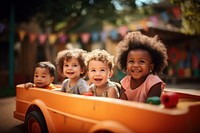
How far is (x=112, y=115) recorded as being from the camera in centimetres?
221

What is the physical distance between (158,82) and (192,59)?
13.7 meters

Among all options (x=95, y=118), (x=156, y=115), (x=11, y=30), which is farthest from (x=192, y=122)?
(x=11, y=30)

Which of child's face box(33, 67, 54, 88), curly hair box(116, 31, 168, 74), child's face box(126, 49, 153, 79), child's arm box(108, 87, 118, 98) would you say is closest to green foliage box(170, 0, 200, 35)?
curly hair box(116, 31, 168, 74)

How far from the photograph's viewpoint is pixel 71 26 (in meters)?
16.3

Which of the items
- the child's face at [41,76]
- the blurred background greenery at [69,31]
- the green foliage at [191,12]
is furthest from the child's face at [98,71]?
the blurred background greenery at [69,31]

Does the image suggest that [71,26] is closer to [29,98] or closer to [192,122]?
[29,98]

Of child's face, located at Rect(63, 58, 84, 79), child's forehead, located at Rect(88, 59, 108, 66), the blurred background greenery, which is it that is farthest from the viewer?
the blurred background greenery

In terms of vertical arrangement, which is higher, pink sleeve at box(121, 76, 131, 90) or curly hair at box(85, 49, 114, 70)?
curly hair at box(85, 49, 114, 70)

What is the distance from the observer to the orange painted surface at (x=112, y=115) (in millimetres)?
1899

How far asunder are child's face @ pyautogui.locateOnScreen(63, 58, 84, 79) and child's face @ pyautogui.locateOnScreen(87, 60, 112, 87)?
0.48m

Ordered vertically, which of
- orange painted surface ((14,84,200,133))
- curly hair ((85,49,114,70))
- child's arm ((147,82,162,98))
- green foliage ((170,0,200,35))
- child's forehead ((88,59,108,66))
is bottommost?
orange painted surface ((14,84,200,133))

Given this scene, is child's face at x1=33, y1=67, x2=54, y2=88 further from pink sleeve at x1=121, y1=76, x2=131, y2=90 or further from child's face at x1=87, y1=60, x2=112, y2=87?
pink sleeve at x1=121, y1=76, x2=131, y2=90

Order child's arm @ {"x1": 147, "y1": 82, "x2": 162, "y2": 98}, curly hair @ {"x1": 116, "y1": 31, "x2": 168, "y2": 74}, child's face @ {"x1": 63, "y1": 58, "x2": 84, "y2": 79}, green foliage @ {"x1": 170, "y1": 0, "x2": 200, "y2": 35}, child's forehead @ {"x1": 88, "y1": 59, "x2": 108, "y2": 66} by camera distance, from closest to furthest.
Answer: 1. child's arm @ {"x1": 147, "y1": 82, "x2": 162, "y2": 98}
2. curly hair @ {"x1": 116, "y1": 31, "x2": 168, "y2": 74}
3. child's forehead @ {"x1": 88, "y1": 59, "x2": 108, "y2": 66}
4. child's face @ {"x1": 63, "y1": 58, "x2": 84, "y2": 79}
5. green foliage @ {"x1": 170, "y1": 0, "x2": 200, "y2": 35}

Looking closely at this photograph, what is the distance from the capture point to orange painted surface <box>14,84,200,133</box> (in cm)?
190
